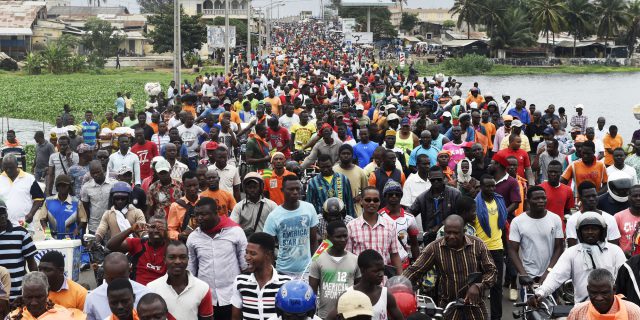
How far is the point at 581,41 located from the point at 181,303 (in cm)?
11344

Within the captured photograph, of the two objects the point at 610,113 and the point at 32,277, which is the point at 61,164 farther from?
the point at 610,113

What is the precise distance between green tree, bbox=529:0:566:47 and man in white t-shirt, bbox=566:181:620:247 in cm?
9768

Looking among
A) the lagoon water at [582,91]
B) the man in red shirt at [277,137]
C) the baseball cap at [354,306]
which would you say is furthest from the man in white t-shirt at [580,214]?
the lagoon water at [582,91]

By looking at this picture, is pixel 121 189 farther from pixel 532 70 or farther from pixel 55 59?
pixel 532 70

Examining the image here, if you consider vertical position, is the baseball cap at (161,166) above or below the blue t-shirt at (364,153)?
above

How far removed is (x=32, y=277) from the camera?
261 inches

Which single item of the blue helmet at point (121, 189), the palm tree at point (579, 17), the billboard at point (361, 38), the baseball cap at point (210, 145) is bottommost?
the baseball cap at point (210, 145)

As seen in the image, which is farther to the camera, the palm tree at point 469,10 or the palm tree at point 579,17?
the palm tree at point 469,10

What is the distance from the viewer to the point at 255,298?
23.0 feet

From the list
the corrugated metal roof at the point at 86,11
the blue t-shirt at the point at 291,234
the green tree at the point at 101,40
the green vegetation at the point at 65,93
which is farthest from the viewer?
the corrugated metal roof at the point at 86,11

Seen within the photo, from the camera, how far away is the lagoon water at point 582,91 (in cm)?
5325

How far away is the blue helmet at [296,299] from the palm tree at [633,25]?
111 m

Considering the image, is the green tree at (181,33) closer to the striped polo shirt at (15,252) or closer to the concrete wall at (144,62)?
the concrete wall at (144,62)

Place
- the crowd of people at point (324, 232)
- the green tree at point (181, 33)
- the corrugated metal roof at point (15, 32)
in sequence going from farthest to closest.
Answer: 1. the corrugated metal roof at point (15, 32)
2. the green tree at point (181, 33)
3. the crowd of people at point (324, 232)
